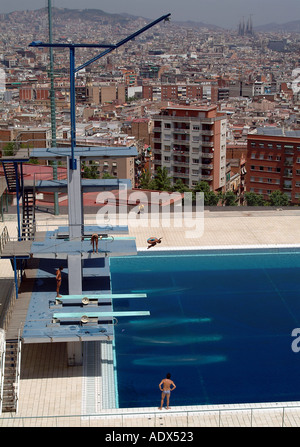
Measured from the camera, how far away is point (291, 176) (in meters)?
49.8

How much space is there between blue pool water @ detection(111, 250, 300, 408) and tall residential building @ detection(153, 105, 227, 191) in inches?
1270

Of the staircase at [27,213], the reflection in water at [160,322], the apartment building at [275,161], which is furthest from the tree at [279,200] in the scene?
the staircase at [27,213]

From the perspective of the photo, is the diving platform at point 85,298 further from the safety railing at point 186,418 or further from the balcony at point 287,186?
the balcony at point 287,186

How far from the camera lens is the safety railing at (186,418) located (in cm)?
1005

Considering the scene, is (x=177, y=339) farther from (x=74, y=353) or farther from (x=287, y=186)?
(x=287, y=186)

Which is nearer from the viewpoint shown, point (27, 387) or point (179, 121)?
point (27, 387)

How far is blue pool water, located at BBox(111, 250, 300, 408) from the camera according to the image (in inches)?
476

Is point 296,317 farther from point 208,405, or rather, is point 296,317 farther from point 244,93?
point 244,93

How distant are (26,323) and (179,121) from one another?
41.1 metres

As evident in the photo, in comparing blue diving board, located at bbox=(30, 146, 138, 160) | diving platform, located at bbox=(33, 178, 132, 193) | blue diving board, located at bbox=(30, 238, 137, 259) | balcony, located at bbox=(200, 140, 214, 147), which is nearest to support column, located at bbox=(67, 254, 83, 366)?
Answer: blue diving board, located at bbox=(30, 238, 137, 259)

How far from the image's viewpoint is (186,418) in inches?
405

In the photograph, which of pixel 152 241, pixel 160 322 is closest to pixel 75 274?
pixel 160 322

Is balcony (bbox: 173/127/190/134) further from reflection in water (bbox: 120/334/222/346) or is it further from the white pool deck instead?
the white pool deck
